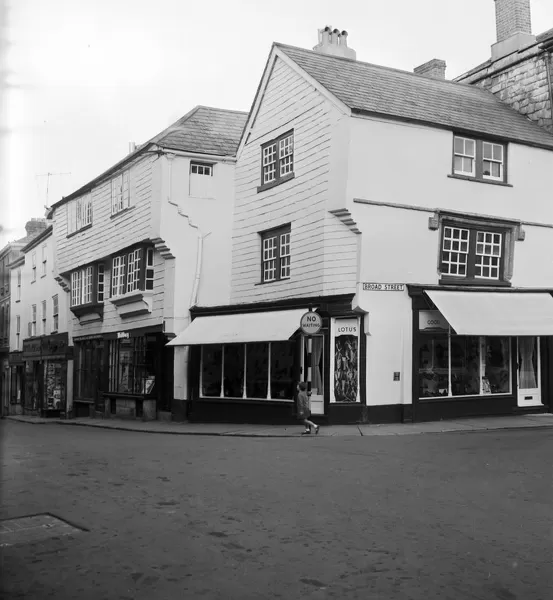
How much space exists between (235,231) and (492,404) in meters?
10.0

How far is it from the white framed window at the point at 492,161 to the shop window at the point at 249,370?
7789mm

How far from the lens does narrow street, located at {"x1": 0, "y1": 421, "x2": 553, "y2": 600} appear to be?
5801 mm

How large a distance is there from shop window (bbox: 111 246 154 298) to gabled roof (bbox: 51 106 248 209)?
3.35 meters

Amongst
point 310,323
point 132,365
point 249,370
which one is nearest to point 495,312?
point 310,323

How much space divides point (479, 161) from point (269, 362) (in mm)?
8584

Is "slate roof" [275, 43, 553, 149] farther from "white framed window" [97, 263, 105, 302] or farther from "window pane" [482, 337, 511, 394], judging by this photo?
"white framed window" [97, 263, 105, 302]

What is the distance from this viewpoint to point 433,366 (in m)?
20.7

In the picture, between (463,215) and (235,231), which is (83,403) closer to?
(235,231)

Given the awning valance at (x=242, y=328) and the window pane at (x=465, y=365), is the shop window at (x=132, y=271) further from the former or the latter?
the window pane at (x=465, y=365)

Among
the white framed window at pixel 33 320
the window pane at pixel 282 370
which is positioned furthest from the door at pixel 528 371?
the white framed window at pixel 33 320

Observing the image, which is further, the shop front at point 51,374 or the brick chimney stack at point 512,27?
the shop front at point 51,374

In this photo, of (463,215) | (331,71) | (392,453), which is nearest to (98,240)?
(331,71)

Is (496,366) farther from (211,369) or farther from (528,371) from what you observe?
(211,369)

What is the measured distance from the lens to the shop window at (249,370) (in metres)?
21.5
